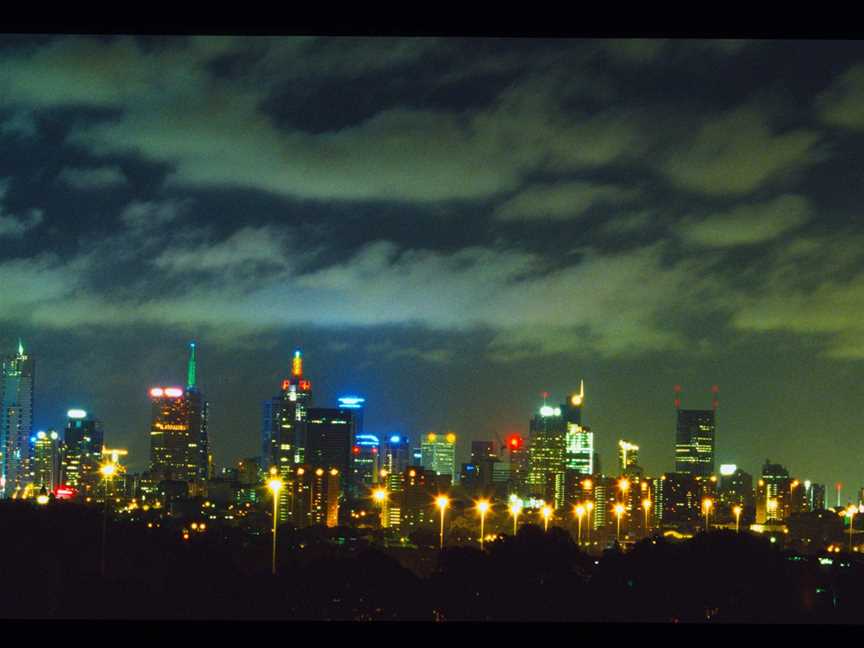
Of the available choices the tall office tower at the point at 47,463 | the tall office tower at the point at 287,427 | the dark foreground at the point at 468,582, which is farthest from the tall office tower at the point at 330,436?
the dark foreground at the point at 468,582

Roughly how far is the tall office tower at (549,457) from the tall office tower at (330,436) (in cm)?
664

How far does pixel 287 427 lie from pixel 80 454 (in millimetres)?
7181

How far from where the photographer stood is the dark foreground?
472 inches

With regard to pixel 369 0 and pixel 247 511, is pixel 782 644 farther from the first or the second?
pixel 247 511

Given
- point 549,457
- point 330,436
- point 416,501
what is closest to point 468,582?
point 416,501

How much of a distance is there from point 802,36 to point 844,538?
A: 1015 inches

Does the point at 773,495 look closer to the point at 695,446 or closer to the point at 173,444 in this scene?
the point at 695,446

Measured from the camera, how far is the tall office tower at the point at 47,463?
35.4 metres

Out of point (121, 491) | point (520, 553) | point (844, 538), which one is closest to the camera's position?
point (520, 553)

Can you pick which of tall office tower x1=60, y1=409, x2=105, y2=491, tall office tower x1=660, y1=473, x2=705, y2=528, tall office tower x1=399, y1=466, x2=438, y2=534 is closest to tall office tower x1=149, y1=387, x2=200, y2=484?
tall office tower x1=60, y1=409, x2=105, y2=491

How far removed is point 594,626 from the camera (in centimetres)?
339

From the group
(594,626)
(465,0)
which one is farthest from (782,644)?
(465,0)

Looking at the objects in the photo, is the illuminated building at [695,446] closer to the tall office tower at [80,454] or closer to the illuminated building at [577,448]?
the illuminated building at [577,448]

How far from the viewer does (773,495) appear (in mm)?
35562
